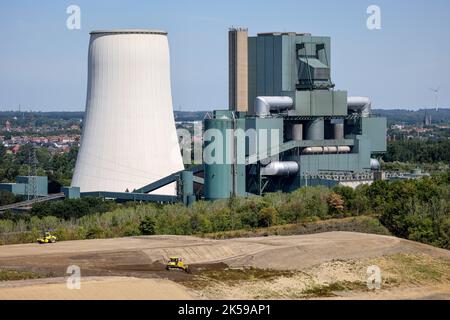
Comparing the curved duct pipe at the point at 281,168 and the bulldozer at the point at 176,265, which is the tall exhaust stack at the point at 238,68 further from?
the bulldozer at the point at 176,265

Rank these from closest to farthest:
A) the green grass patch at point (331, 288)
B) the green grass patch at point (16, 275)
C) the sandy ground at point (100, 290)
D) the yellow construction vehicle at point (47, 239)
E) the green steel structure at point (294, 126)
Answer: the sandy ground at point (100, 290), the green grass patch at point (16, 275), the green grass patch at point (331, 288), the yellow construction vehicle at point (47, 239), the green steel structure at point (294, 126)

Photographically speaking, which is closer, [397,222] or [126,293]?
[126,293]

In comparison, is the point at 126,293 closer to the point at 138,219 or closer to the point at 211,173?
the point at 138,219

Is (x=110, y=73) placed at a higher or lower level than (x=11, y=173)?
higher

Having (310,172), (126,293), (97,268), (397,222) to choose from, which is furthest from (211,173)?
(126,293)

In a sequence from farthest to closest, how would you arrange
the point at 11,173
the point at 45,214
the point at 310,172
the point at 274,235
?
1. the point at 11,173
2. the point at 310,172
3. the point at 45,214
4. the point at 274,235

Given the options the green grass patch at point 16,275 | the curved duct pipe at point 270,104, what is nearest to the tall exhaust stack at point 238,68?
the curved duct pipe at point 270,104
